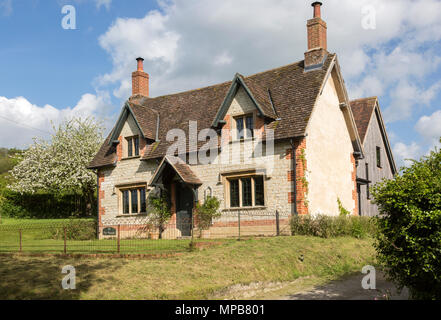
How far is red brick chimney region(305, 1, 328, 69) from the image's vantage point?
76.4 ft

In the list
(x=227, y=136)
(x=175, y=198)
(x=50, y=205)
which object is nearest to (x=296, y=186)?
(x=227, y=136)

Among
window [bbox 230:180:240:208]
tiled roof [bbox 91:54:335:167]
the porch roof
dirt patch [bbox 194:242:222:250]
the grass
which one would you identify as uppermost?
tiled roof [bbox 91:54:335:167]

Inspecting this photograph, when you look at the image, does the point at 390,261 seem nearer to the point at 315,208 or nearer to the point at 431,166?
the point at 431,166

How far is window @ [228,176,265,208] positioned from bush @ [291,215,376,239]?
8.08 feet

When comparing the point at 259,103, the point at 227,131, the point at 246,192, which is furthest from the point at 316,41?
the point at 246,192

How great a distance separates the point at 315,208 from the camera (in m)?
21.4

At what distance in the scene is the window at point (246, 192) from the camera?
21.8 meters

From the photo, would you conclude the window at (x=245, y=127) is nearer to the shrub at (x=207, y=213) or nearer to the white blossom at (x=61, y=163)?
the shrub at (x=207, y=213)

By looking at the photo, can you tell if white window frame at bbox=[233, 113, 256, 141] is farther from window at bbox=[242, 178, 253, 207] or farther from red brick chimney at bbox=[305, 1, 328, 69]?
red brick chimney at bbox=[305, 1, 328, 69]

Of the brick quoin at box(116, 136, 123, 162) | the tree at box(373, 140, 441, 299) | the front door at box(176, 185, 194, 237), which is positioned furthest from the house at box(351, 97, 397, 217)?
the tree at box(373, 140, 441, 299)

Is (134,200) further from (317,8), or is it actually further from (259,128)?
(317,8)

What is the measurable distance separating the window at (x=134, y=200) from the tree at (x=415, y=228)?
18.2m

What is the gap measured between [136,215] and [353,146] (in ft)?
45.2
